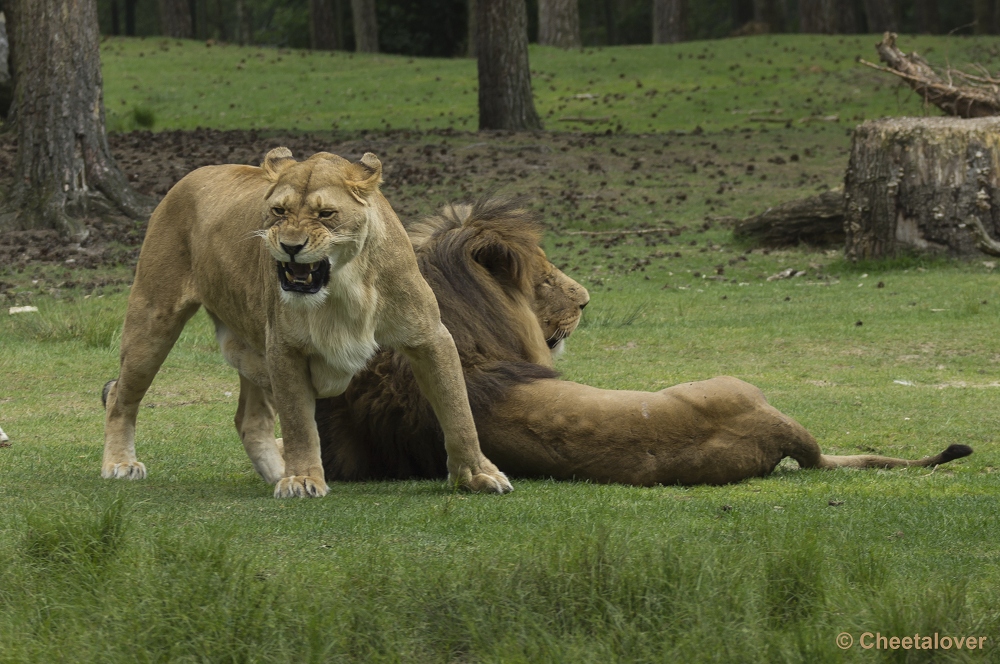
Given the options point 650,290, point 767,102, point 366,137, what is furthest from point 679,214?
point 767,102

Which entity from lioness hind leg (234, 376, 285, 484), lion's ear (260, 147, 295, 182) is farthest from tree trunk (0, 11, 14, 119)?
lion's ear (260, 147, 295, 182)

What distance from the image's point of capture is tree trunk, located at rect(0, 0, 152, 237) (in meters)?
16.2

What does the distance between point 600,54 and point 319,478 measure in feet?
101

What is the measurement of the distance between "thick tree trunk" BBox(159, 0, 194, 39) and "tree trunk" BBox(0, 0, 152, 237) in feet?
95.2

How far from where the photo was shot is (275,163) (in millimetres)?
5801

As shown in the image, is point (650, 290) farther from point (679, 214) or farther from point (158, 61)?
point (158, 61)

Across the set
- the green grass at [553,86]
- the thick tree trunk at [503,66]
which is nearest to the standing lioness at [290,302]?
the thick tree trunk at [503,66]

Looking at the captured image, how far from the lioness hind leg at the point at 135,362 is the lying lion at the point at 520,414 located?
2.94ft

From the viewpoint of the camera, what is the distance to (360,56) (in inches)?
1464

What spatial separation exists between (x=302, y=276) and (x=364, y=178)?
1.83 ft

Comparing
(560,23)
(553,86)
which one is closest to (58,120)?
(553,86)

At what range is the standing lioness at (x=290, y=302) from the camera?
17.9 feet

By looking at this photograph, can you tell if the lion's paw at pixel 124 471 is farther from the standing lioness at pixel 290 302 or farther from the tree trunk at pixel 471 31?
the tree trunk at pixel 471 31

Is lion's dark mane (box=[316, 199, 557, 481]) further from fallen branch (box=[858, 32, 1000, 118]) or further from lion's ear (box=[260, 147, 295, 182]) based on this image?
fallen branch (box=[858, 32, 1000, 118])
